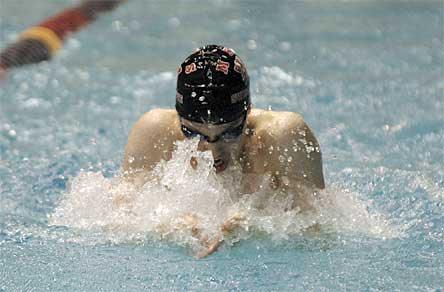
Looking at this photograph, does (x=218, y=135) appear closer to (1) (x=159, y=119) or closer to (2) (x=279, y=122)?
(2) (x=279, y=122)

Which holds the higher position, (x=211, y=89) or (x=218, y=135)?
(x=211, y=89)

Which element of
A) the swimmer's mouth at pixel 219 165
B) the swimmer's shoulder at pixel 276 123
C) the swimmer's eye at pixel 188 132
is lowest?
the swimmer's mouth at pixel 219 165

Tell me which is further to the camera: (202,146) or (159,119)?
(159,119)

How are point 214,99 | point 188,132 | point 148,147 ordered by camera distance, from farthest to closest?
point 148,147, point 188,132, point 214,99

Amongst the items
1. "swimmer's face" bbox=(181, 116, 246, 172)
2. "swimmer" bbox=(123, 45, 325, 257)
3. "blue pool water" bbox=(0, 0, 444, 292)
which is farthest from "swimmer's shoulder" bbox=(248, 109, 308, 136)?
"blue pool water" bbox=(0, 0, 444, 292)

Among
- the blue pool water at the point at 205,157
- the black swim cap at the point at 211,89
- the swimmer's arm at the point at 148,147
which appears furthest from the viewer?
the swimmer's arm at the point at 148,147

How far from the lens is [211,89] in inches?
112

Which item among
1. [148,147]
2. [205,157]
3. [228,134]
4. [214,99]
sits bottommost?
[148,147]

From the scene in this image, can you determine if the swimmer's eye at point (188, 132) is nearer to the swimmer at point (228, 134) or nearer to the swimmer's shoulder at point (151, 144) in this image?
the swimmer at point (228, 134)

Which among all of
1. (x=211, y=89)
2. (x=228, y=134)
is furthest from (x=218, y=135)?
(x=211, y=89)

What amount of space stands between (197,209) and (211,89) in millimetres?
513

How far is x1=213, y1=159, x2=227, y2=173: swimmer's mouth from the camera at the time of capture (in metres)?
3.01

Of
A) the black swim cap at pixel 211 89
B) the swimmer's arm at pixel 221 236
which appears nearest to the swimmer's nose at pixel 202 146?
the black swim cap at pixel 211 89

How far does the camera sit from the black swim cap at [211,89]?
2824 mm
